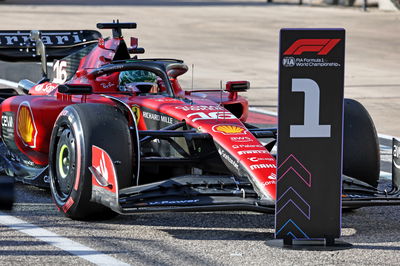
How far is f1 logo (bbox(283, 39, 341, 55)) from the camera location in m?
6.69

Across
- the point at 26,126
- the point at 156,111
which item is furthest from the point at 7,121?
the point at 156,111

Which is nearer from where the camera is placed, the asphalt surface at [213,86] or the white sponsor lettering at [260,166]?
the asphalt surface at [213,86]

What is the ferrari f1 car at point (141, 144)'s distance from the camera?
7.35 meters

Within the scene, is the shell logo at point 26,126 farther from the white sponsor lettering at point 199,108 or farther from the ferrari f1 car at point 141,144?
the white sponsor lettering at point 199,108

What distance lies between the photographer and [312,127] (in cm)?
683

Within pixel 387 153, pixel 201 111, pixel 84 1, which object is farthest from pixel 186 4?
pixel 201 111

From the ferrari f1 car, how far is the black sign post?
344 millimetres

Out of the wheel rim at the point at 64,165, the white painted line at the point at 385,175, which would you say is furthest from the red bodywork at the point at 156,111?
the white painted line at the point at 385,175

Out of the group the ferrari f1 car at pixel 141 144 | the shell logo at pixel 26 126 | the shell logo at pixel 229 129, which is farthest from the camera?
the shell logo at pixel 26 126

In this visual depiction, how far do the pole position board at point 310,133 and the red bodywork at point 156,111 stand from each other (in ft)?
1.27

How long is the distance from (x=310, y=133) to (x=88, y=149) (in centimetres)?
170

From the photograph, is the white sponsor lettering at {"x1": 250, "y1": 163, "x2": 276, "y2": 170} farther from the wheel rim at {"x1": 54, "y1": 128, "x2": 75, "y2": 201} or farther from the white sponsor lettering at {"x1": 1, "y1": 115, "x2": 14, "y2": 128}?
the white sponsor lettering at {"x1": 1, "y1": 115, "x2": 14, "y2": 128}

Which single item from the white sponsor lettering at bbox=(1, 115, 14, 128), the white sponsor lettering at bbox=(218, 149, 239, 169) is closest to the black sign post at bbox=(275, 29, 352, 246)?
the white sponsor lettering at bbox=(218, 149, 239, 169)

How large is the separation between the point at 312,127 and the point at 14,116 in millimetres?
3387
